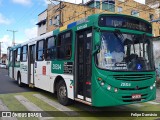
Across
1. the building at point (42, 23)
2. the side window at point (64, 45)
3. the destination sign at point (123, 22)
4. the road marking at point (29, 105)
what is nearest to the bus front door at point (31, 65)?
the road marking at point (29, 105)

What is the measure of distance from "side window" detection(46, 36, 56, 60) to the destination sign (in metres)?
3.34

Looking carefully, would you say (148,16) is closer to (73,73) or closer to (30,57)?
(30,57)

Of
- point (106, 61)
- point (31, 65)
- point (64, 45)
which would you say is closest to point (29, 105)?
point (64, 45)

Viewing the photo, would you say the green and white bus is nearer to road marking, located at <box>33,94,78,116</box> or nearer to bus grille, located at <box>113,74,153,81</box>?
bus grille, located at <box>113,74,153,81</box>

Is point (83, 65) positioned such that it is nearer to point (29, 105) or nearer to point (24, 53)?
point (29, 105)

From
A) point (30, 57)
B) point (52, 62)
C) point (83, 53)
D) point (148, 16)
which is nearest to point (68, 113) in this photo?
point (83, 53)

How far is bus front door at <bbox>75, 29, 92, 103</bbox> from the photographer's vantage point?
7.19m

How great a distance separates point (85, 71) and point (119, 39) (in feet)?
4.77

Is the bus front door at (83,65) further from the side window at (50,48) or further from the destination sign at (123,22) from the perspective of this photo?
the side window at (50,48)

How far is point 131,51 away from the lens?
7109 mm

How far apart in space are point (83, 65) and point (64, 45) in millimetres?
1651

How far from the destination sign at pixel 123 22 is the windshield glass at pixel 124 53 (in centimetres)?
26

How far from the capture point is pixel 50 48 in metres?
10.1

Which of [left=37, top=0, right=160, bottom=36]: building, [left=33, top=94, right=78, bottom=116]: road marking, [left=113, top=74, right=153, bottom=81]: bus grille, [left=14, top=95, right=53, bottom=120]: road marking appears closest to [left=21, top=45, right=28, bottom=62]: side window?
[left=14, top=95, right=53, bottom=120]: road marking
